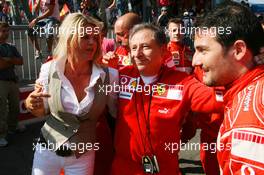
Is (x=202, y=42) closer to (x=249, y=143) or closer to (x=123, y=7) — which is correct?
(x=249, y=143)

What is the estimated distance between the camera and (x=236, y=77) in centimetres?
151

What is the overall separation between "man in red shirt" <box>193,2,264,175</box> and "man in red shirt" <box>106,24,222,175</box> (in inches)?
26.0

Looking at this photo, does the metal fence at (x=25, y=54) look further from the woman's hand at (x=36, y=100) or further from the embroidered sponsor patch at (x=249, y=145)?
the embroidered sponsor patch at (x=249, y=145)

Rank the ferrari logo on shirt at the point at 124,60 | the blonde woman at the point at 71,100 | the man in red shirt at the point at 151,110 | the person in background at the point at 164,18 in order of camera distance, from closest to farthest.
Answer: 1. the man in red shirt at the point at 151,110
2. the blonde woman at the point at 71,100
3. the ferrari logo on shirt at the point at 124,60
4. the person in background at the point at 164,18

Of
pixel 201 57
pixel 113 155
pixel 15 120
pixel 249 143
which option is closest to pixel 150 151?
pixel 113 155

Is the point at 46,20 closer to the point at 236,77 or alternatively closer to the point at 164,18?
the point at 164,18

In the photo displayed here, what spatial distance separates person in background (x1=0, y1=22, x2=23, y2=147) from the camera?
5.33m

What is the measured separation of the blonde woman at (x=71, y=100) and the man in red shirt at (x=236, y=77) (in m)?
0.94

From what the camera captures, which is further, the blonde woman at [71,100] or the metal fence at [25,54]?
the metal fence at [25,54]

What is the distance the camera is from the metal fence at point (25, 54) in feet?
26.1

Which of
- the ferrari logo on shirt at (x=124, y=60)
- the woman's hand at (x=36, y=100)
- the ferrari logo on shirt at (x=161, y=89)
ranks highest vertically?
the ferrari logo on shirt at (x=124, y=60)

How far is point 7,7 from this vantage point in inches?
552

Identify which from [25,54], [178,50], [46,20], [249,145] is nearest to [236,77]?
A: [249,145]

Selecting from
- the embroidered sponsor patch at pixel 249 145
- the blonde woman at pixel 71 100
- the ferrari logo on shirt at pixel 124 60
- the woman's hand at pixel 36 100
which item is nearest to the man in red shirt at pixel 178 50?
the ferrari logo on shirt at pixel 124 60
